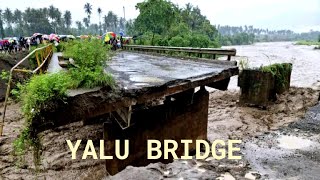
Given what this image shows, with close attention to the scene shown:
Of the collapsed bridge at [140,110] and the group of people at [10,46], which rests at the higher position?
the group of people at [10,46]

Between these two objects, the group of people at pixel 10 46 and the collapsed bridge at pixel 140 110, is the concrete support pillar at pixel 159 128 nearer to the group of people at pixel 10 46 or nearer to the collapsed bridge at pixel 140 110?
the collapsed bridge at pixel 140 110

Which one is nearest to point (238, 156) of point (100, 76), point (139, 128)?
point (139, 128)

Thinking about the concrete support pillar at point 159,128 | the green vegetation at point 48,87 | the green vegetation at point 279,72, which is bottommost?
the concrete support pillar at point 159,128

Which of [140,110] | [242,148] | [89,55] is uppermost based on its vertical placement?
[89,55]

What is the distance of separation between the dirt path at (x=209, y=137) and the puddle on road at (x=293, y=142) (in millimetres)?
814

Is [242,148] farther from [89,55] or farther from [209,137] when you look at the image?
[89,55]

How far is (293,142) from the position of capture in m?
7.68

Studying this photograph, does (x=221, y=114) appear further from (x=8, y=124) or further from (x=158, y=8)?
(x=158, y=8)

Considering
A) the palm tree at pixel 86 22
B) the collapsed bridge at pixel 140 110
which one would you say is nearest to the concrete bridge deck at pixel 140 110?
the collapsed bridge at pixel 140 110

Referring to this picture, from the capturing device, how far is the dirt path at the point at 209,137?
5.80 m

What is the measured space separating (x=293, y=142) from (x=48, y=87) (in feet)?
20.9

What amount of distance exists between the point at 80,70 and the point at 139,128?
75.3 inches

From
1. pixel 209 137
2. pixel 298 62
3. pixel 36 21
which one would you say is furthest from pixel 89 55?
pixel 36 21

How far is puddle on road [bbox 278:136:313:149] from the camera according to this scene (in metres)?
7.35
